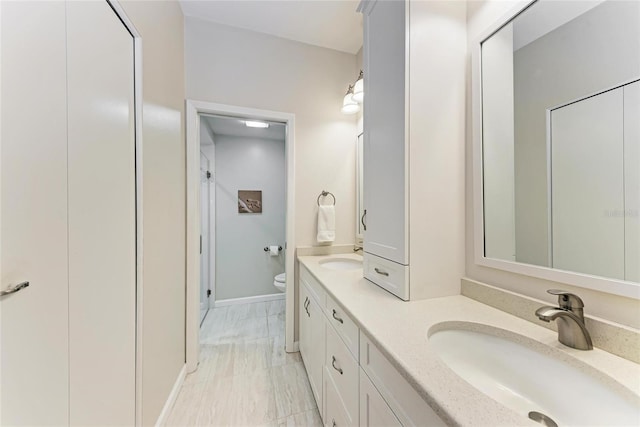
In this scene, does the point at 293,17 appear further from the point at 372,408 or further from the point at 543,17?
the point at 372,408

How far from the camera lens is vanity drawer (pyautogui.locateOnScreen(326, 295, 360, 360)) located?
92cm

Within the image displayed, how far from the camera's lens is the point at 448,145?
3.64 feet

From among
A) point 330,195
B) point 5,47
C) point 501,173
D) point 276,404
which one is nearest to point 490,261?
point 501,173

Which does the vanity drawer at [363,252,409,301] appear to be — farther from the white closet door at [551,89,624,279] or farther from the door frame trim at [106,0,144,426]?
the door frame trim at [106,0,144,426]

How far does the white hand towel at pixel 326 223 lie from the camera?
6.93 ft

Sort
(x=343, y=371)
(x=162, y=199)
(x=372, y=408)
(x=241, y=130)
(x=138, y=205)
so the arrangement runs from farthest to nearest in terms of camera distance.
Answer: (x=241, y=130), (x=162, y=199), (x=138, y=205), (x=343, y=371), (x=372, y=408)

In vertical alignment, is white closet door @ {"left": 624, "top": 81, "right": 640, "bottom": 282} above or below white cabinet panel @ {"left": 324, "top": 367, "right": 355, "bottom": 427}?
above

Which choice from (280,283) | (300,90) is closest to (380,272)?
(300,90)

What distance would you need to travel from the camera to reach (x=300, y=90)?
2.12 m

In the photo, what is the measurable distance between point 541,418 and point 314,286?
1.14 metres

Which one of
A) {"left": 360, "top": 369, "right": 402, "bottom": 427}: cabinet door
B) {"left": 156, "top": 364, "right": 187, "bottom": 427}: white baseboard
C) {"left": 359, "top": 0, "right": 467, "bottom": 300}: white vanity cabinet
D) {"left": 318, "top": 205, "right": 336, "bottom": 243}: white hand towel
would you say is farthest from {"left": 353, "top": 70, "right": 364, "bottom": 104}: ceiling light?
{"left": 156, "top": 364, "right": 187, "bottom": 427}: white baseboard

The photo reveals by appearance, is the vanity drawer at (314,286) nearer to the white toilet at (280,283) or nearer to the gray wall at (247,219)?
the white toilet at (280,283)

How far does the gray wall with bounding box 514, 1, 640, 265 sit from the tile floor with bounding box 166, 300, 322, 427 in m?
1.56

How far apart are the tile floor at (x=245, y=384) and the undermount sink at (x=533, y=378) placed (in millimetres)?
1084
